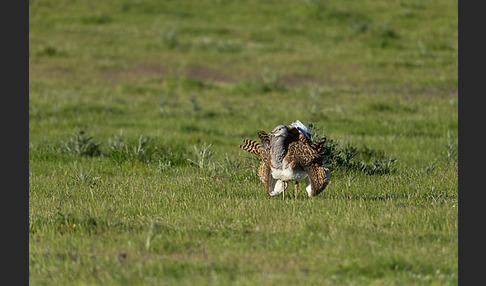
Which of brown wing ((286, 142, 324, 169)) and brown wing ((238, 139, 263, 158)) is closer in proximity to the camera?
brown wing ((286, 142, 324, 169))

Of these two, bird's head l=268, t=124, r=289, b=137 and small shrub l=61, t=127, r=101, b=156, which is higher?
bird's head l=268, t=124, r=289, b=137

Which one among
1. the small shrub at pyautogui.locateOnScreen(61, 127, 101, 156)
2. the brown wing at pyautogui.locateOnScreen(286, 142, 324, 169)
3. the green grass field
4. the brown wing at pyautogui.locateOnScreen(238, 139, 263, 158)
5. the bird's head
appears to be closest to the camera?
the green grass field

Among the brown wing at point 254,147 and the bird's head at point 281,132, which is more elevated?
the bird's head at point 281,132

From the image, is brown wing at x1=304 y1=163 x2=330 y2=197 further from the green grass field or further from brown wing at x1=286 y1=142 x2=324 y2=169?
the green grass field

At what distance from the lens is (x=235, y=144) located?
1594 cm

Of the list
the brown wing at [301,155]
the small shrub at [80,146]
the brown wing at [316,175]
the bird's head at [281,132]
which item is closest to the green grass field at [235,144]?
the small shrub at [80,146]

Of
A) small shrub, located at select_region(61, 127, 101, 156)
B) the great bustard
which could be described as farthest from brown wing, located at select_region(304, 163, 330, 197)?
small shrub, located at select_region(61, 127, 101, 156)

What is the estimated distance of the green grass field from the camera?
6.96 meters

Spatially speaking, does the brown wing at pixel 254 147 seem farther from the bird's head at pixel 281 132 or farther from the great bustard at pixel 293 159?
the bird's head at pixel 281 132

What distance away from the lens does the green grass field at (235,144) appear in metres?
6.96

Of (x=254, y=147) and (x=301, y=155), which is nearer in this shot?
(x=301, y=155)

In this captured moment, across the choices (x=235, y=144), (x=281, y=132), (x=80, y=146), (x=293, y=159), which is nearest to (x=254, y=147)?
(x=281, y=132)

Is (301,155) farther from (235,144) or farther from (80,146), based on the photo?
(235,144)

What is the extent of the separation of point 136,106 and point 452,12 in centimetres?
2522
